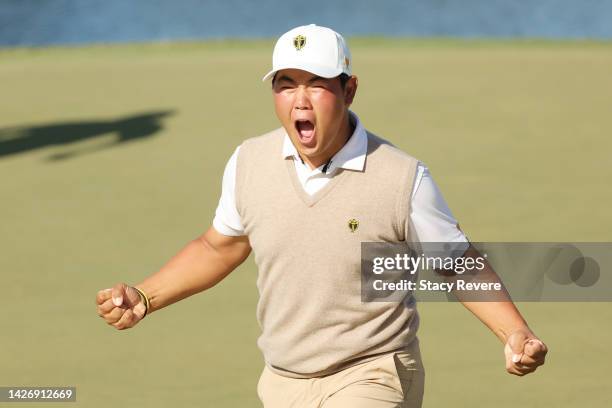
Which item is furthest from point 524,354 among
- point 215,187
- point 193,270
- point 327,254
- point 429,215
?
point 215,187

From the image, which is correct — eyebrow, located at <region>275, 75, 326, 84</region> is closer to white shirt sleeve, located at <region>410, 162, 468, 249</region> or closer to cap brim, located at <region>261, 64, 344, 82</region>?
cap brim, located at <region>261, 64, 344, 82</region>

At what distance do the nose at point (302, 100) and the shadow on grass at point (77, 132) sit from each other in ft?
31.8

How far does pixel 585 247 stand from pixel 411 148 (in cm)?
400

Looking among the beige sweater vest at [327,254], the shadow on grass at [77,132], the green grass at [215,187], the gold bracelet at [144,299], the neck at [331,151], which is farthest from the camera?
the shadow on grass at [77,132]

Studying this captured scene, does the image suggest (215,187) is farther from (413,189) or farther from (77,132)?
(413,189)

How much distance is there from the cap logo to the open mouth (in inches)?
10.0

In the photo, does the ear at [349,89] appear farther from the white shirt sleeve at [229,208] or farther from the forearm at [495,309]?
the forearm at [495,309]

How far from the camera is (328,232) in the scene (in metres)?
4.64

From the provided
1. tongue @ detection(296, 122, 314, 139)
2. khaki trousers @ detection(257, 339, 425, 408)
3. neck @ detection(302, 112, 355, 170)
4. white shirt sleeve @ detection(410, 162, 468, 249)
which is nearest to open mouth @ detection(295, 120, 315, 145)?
tongue @ detection(296, 122, 314, 139)

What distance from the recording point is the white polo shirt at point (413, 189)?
4.56 meters

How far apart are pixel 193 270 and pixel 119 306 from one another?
37 cm

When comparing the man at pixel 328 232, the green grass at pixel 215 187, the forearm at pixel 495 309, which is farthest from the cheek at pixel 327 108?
the green grass at pixel 215 187

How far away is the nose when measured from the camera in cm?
455

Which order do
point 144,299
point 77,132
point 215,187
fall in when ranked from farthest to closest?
point 77,132, point 215,187, point 144,299
